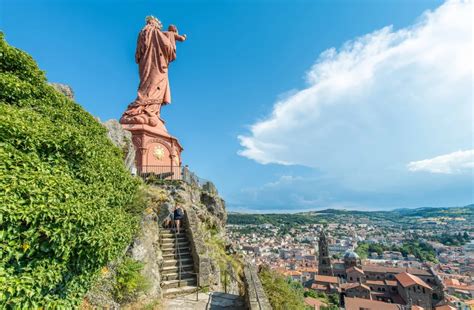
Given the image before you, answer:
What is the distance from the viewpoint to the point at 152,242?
8164mm

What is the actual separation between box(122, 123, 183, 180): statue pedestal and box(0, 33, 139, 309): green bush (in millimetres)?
9843

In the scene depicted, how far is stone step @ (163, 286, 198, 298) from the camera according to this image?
7.05 m

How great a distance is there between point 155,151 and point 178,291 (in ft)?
33.7

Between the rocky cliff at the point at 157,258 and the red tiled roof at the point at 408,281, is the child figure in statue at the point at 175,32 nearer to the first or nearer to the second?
the rocky cliff at the point at 157,258

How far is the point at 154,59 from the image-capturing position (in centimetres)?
1944

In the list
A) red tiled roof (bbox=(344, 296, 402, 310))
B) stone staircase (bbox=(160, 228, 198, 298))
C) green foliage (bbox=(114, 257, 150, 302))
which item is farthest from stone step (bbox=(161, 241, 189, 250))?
red tiled roof (bbox=(344, 296, 402, 310))

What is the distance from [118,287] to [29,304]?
3.13 metres

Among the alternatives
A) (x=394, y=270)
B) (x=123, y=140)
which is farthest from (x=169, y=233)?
(x=394, y=270)

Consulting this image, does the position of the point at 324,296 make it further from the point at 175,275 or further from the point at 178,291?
the point at 178,291

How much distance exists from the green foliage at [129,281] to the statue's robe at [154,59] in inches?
581

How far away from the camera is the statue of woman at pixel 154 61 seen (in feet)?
60.6

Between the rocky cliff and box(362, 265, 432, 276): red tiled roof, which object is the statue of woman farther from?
box(362, 265, 432, 276): red tiled roof

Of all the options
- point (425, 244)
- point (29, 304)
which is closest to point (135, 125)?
point (29, 304)

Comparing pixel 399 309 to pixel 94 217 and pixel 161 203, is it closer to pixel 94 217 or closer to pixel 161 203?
pixel 161 203
